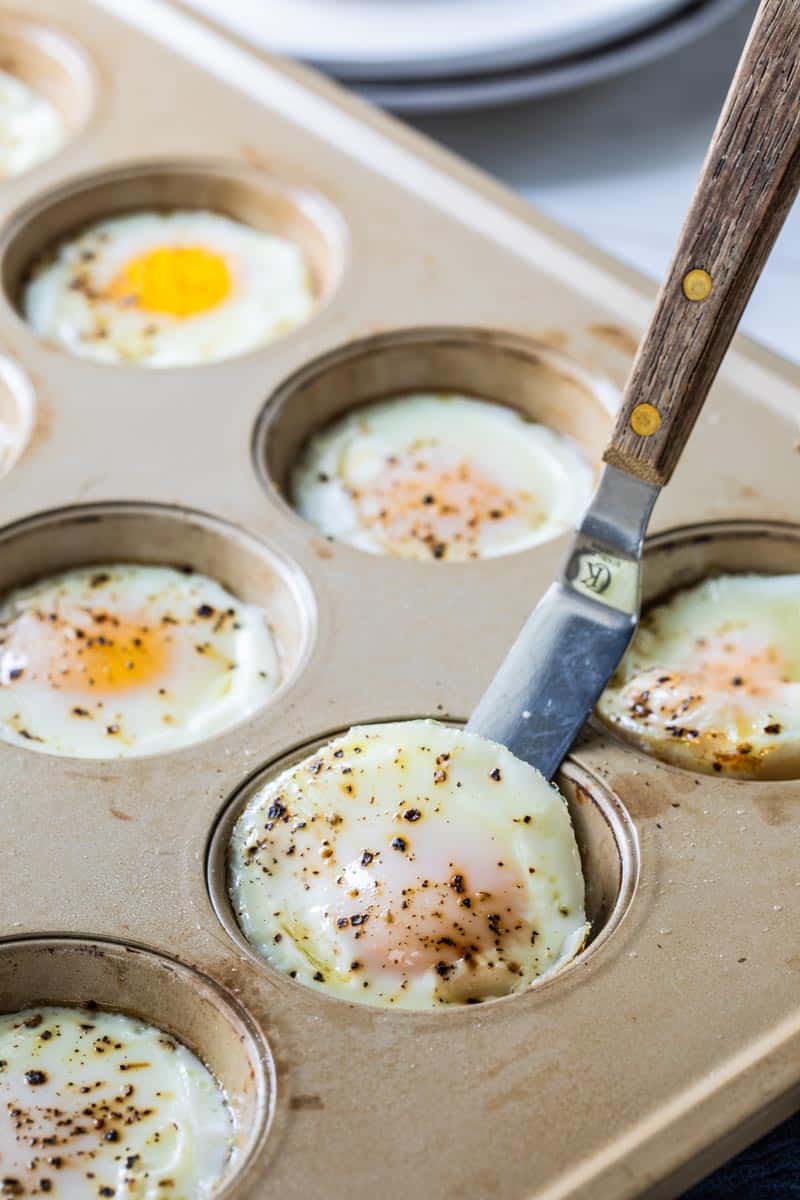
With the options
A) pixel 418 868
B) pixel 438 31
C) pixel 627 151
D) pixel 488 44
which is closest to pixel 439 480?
pixel 418 868

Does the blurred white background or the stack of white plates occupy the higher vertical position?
the stack of white plates

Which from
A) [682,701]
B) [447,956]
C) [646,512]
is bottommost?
[447,956]

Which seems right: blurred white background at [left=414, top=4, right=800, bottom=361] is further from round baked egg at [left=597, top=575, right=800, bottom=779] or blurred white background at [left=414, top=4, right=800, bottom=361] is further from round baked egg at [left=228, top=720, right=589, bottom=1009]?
round baked egg at [left=228, top=720, right=589, bottom=1009]

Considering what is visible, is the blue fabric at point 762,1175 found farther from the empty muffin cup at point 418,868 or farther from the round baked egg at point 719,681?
the round baked egg at point 719,681

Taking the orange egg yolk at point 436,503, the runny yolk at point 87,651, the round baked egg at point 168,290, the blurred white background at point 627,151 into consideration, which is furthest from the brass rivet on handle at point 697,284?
the blurred white background at point 627,151

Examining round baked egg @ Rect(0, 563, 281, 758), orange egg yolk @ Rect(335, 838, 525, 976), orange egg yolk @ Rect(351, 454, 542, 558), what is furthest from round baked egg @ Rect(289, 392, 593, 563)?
orange egg yolk @ Rect(335, 838, 525, 976)

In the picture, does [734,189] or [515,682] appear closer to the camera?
[734,189]

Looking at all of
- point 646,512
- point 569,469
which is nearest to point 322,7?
point 569,469

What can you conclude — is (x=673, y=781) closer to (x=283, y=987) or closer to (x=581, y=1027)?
(x=581, y=1027)
